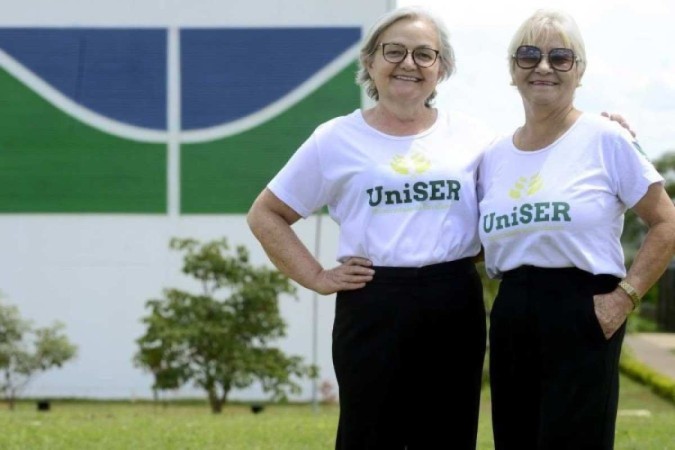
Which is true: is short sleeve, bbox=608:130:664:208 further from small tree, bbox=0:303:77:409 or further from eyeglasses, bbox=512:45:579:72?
small tree, bbox=0:303:77:409

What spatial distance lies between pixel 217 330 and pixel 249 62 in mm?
11191

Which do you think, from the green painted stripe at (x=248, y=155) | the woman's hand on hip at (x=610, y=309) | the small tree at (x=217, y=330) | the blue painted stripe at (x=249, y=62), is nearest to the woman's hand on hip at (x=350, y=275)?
the woman's hand on hip at (x=610, y=309)

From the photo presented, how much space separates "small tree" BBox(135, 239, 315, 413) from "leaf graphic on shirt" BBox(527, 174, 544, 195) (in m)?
18.0

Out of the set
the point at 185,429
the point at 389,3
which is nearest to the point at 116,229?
the point at 389,3

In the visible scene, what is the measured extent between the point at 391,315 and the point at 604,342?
2.12 feet

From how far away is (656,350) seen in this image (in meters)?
44.4

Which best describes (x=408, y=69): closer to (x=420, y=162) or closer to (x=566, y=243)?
(x=420, y=162)

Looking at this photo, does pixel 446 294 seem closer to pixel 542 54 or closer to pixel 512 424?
pixel 512 424

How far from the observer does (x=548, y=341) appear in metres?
4.44

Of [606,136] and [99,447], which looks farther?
[99,447]

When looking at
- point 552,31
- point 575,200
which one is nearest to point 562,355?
point 575,200

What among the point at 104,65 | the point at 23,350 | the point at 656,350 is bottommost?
the point at 23,350

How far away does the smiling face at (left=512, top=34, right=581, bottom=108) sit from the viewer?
4.42 metres

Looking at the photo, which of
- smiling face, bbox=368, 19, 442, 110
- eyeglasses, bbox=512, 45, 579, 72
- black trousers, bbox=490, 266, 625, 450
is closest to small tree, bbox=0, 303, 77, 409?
smiling face, bbox=368, 19, 442, 110
